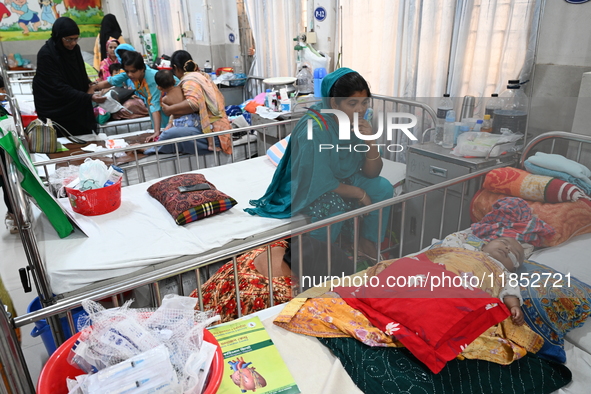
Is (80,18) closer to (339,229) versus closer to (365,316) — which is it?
(339,229)

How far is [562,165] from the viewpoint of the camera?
7.36 ft

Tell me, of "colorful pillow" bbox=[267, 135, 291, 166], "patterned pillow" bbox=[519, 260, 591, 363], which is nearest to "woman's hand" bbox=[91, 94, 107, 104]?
"colorful pillow" bbox=[267, 135, 291, 166]

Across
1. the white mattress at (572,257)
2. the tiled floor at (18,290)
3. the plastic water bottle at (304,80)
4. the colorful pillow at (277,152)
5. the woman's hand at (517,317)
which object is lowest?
the tiled floor at (18,290)

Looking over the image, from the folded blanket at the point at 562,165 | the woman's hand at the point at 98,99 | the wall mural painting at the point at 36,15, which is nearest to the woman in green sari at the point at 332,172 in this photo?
the folded blanket at the point at 562,165

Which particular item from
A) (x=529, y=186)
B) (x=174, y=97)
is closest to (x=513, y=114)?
(x=529, y=186)

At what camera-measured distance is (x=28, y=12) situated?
8875mm

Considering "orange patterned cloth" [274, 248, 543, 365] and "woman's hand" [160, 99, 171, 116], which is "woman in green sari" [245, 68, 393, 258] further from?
"woman's hand" [160, 99, 171, 116]

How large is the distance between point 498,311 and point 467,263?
0.84ft

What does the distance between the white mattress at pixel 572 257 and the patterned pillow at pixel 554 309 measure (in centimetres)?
11

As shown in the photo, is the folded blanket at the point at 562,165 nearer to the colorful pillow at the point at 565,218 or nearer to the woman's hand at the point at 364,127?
the colorful pillow at the point at 565,218

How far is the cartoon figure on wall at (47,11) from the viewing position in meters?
8.88

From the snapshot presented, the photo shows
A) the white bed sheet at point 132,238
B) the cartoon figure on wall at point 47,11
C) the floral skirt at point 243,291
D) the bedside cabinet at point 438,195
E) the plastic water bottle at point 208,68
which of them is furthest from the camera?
the cartoon figure on wall at point 47,11

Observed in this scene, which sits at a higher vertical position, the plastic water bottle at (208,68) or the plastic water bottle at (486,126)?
the plastic water bottle at (208,68)

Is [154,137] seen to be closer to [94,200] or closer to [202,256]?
[94,200]
